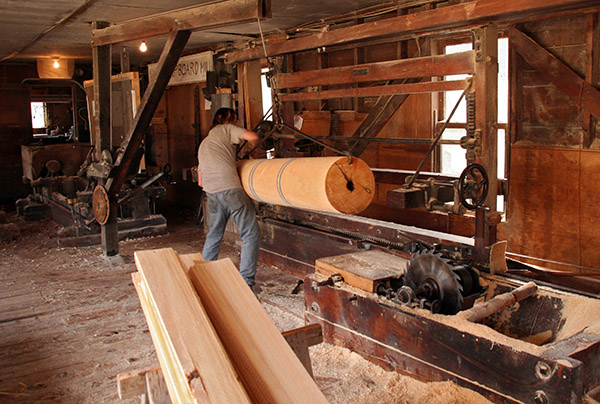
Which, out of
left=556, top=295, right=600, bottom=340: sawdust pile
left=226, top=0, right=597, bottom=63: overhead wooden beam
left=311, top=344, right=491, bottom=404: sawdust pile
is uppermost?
left=226, top=0, right=597, bottom=63: overhead wooden beam

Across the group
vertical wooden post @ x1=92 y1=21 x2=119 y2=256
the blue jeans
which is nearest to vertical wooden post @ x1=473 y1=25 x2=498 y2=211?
the blue jeans

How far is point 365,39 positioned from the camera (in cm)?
447

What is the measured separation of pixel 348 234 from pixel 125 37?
2947 millimetres

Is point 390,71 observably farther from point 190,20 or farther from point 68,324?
point 68,324

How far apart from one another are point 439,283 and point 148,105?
11.5 feet

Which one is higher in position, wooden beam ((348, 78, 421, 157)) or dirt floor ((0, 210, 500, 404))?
wooden beam ((348, 78, 421, 157))

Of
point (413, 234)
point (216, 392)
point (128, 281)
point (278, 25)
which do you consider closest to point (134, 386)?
point (216, 392)

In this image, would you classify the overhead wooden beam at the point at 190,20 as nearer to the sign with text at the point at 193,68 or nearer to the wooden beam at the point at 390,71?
the wooden beam at the point at 390,71

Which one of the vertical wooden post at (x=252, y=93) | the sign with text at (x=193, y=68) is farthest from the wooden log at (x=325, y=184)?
the sign with text at (x=193, y=68)

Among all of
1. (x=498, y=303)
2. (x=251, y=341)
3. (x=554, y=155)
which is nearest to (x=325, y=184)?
(x=498, y=303)

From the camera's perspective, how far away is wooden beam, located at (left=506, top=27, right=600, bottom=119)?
4.55 metres

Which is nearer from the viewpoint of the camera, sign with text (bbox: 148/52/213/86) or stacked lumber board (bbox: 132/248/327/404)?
stacked lumber board (bbox: 132/248/327/404)

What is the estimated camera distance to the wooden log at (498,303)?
315cm

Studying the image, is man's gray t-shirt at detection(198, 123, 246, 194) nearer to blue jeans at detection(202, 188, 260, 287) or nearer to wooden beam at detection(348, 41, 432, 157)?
blue jeans at detection(202, 188, 260, 287)
